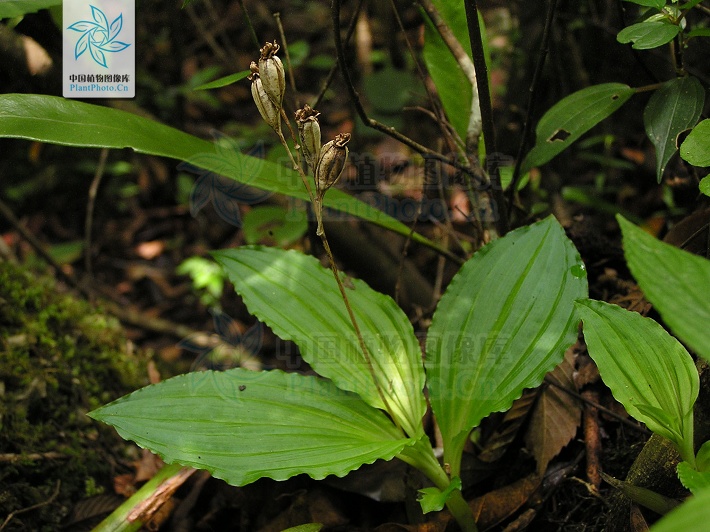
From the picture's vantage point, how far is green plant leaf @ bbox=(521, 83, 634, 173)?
149 cm

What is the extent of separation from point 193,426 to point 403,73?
249cm

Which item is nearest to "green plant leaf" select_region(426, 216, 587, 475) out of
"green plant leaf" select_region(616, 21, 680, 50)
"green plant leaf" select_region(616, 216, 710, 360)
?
"green plant leaf" select_region(616, 21, 680, 50)

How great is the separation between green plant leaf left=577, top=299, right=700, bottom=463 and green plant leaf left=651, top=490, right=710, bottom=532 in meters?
0.49

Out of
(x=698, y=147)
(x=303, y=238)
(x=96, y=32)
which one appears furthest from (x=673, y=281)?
(x=303, y=238)

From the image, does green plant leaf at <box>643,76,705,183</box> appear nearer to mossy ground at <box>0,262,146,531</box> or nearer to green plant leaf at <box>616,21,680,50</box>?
green plant leaf at <box>616,21,680,50</box>

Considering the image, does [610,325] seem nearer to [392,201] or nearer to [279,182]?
[279,182]

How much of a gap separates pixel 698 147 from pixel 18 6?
1.49 m

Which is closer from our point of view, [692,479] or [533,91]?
[692,479]

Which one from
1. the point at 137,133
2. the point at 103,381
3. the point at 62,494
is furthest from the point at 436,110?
the point at 62,494

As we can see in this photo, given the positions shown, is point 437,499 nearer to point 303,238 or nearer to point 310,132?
point 310,132

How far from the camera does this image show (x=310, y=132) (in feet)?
3.70

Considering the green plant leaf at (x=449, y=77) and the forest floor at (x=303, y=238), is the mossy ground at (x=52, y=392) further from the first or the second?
the green plant leaf at (x=449, y=77)

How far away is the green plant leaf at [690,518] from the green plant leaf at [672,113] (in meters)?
0.87

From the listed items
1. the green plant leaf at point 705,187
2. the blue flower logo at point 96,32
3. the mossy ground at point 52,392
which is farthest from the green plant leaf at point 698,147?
the mossy ground at point 52,392
